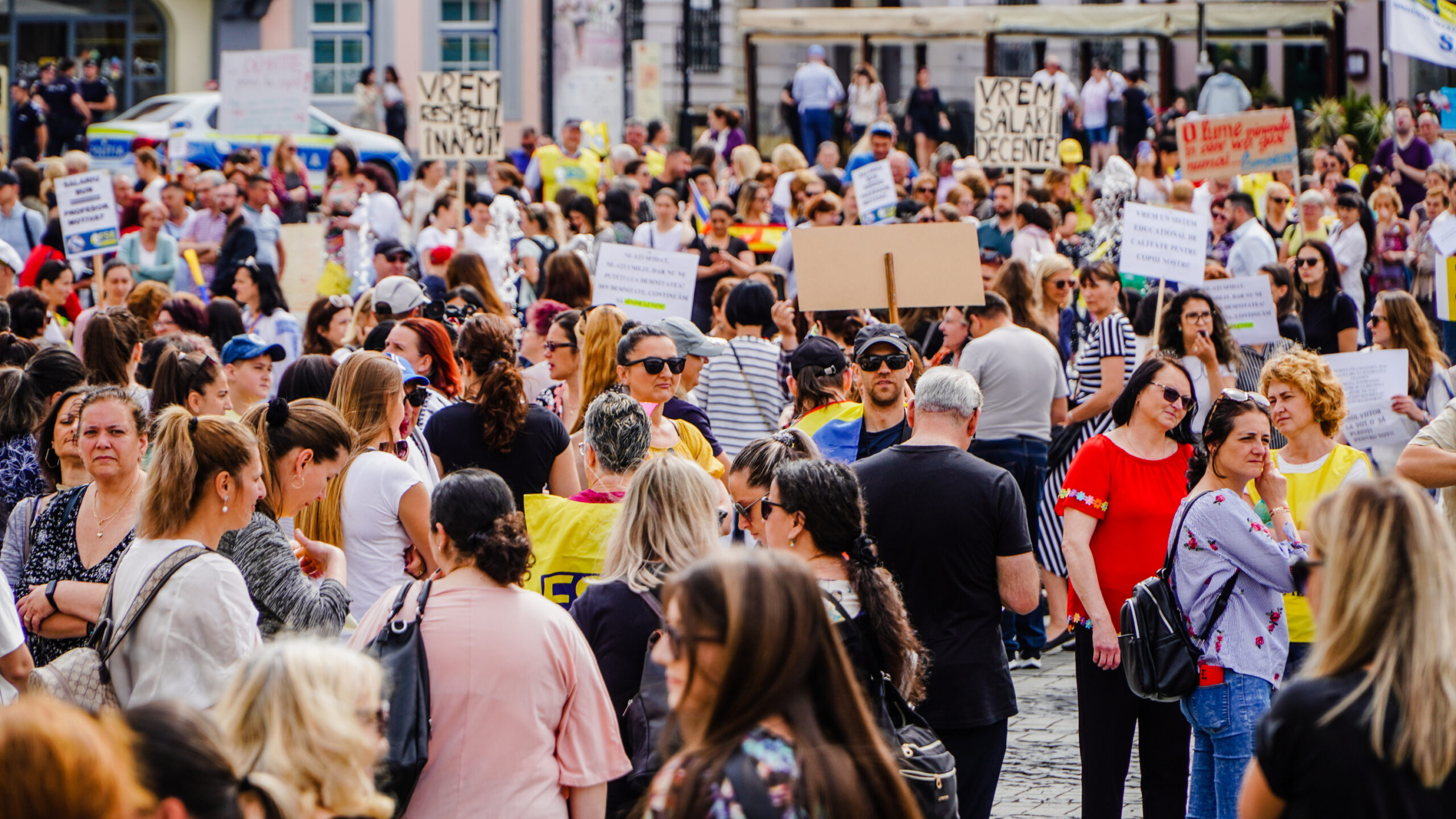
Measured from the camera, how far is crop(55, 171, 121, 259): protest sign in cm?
1164

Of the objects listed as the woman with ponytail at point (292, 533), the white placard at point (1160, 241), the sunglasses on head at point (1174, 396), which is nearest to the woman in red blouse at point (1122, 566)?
the sunglasses on head at point (1174, 396)

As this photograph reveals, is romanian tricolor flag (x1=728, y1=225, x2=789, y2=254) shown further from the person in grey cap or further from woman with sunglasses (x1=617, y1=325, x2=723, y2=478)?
woman with sunglasses (x1=617, y1=325, x2=723, y2=478)

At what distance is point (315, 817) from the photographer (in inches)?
111

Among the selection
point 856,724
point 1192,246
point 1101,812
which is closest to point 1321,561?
point 856,724

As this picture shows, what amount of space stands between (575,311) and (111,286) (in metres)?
4.57

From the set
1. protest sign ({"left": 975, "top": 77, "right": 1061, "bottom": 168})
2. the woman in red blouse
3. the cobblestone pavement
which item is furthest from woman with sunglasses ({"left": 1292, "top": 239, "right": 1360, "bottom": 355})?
the woman in red blouse

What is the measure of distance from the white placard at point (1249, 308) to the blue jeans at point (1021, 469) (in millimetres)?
2004

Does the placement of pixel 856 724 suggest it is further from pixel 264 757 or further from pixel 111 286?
pixel 111 286

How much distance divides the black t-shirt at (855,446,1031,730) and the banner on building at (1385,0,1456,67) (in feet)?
24.8

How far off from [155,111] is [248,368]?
64.6 ft

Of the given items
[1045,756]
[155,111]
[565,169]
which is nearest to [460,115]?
[565,169]

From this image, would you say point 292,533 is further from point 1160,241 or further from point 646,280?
point 1160,241

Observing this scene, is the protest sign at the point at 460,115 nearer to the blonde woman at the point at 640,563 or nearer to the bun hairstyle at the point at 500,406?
the bun hairstyle at the point at 500,406

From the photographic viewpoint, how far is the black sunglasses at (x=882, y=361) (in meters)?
6.45
